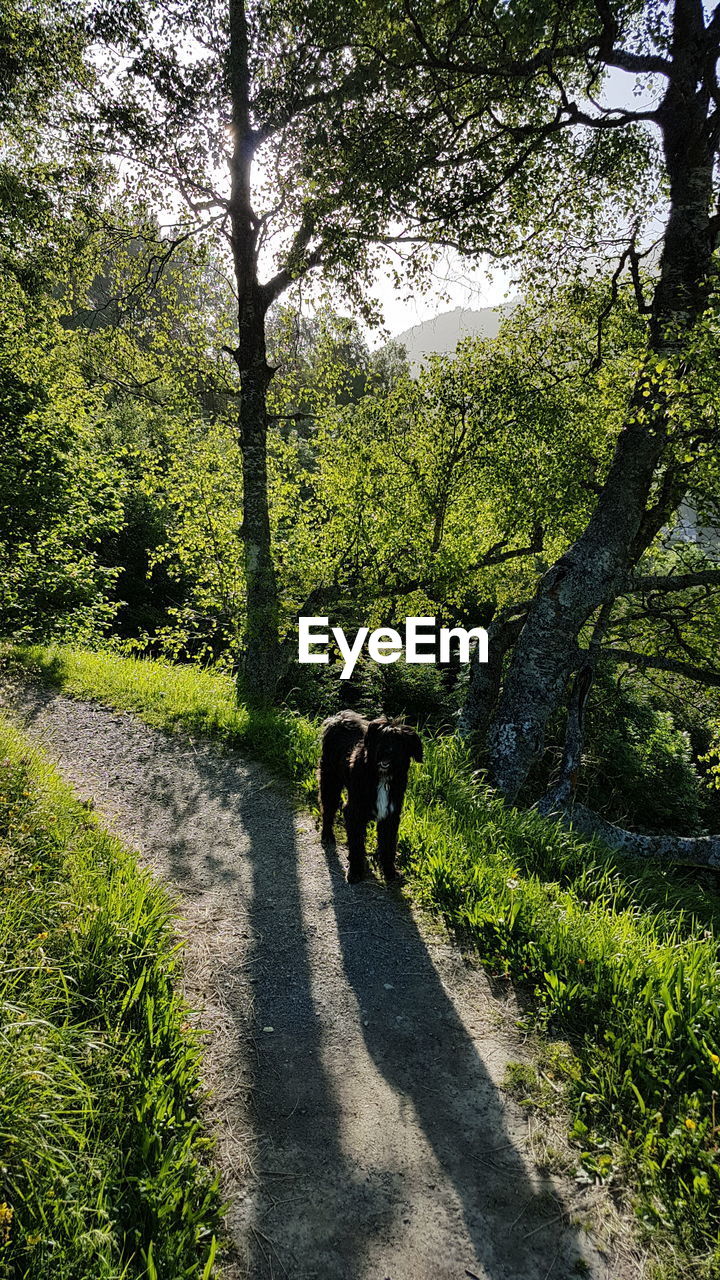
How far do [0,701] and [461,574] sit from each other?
7.45m

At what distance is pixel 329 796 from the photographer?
210 inches

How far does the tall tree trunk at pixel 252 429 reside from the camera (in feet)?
29.1

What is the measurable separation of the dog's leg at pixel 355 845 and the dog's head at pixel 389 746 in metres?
0.48

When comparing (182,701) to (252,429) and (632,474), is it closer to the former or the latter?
(252,429)

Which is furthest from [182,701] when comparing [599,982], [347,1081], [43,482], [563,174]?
[563,174]

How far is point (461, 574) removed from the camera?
10391 millimetres

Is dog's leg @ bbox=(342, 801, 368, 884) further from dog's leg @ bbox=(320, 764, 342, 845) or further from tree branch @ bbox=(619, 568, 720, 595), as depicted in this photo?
tree branch @ bbox=(619, 568, 720, 595)

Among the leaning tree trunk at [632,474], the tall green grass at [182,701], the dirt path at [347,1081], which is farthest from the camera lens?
the tall green grass at [182,701]

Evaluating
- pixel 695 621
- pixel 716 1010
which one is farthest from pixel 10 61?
pixel 716 1010

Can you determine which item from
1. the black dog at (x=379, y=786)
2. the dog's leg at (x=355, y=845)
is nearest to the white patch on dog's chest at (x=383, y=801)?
the black dog at (x=379, y=786)

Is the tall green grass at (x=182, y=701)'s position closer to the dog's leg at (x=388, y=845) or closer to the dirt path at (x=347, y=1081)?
the dirt path at (x=347, y=1081)

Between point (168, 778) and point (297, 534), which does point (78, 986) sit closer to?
point (168, 778)

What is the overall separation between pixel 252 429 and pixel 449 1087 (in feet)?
29.3

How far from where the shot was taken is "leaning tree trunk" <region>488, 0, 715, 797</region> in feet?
20.7
